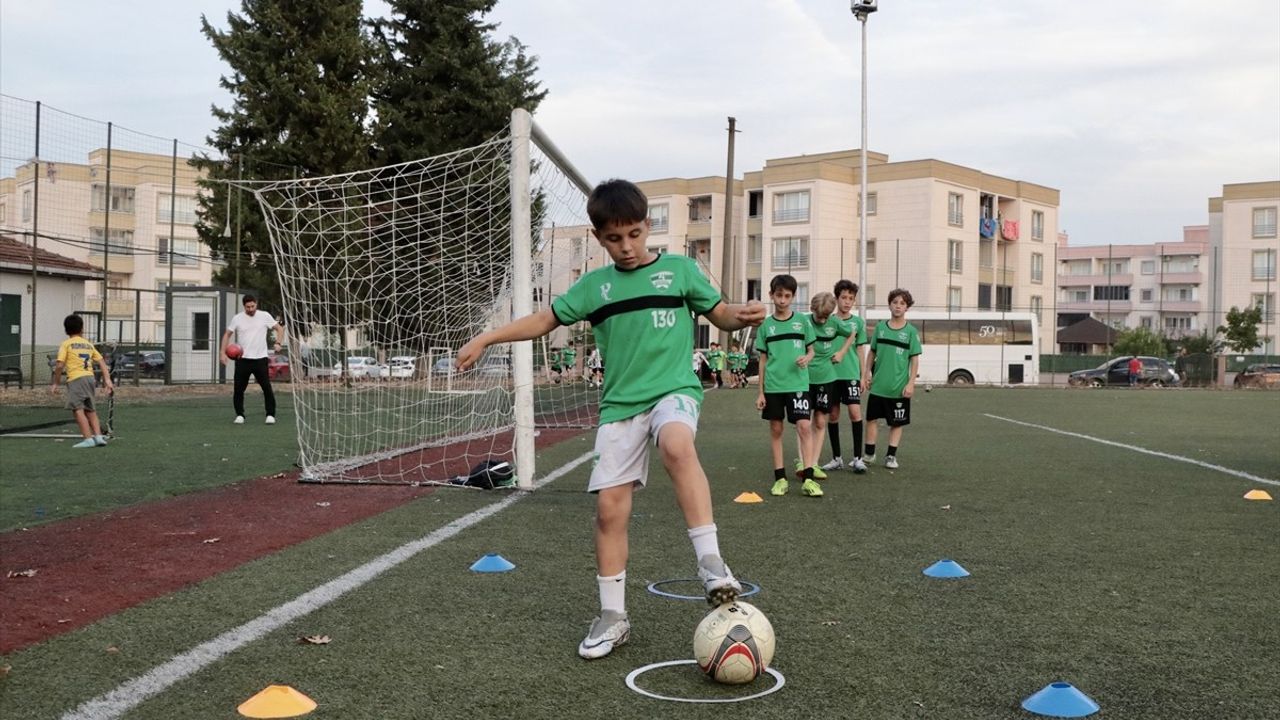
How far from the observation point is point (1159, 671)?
3.63 metres

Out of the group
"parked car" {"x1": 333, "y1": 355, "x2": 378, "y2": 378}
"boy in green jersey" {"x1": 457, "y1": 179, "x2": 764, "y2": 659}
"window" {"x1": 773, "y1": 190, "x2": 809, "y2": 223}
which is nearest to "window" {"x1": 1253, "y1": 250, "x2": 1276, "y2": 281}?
"window" {"x1": 773, "y1": 190, "x2": 809, "y2": 223}

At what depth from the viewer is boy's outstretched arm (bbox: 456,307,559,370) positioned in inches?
161

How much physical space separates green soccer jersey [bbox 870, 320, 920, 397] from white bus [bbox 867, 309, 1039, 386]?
34000mm

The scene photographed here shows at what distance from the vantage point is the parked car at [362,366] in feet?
49.9

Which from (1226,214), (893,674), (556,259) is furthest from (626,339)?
(1226,214)

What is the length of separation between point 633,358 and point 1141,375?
44.1 meters

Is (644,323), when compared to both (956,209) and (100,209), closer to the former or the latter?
(100,209)

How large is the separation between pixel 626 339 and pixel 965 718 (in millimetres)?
1776

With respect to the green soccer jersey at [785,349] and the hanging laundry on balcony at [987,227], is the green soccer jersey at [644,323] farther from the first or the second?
the hanging laundry on balcony at [987,227]

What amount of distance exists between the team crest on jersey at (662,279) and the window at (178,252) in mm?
22968

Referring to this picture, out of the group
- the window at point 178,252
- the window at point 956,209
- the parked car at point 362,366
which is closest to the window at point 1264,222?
the window at point 956,209

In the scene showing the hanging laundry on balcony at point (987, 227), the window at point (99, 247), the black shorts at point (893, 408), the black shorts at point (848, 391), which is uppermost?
the hanging laundry on balcony at point (987, 227)

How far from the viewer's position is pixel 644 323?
410 centimetres

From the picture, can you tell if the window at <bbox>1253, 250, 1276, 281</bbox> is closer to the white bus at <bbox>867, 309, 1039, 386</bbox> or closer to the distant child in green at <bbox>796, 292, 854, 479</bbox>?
the white bus at <bbox>867, 309, 1039, 386</bbox>
